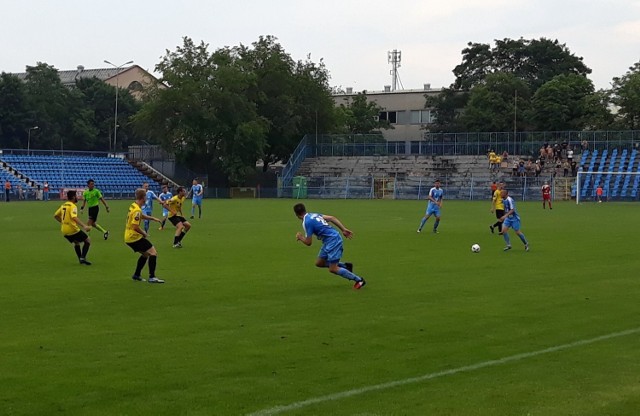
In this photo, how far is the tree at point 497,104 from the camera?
301 feet

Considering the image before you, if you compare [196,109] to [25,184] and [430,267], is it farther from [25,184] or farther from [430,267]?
[430,267]

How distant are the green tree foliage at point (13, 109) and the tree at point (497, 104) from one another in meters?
46.8

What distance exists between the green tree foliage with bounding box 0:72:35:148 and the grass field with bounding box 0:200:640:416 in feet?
251

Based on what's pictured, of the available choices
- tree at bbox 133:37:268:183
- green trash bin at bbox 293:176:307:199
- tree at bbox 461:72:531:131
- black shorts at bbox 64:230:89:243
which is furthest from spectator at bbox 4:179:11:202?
black shorts at bbox 64:230:89:243

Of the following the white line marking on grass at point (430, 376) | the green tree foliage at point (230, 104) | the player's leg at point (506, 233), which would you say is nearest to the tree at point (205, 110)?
the green tree foliage at point (230, 104)

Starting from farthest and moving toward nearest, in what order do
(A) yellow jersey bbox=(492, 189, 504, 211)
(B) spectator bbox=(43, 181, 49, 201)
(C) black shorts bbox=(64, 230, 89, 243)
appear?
(B) spectator bbox=(43, 181, 49, 201) → (A) yellow jersey bbox=(492, 189, 504, 211) → (C) black shorts bbox=(64, 230, 89, 243)

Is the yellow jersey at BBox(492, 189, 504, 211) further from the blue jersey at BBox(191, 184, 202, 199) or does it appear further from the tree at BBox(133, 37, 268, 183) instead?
the tree at BBox(133, 37, 268, 183)

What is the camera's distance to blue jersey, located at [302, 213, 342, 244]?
16.1 m

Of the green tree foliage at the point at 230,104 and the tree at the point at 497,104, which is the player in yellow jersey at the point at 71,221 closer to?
the green tree foliage at the point at 230,104

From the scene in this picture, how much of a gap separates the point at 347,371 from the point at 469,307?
4900 mm

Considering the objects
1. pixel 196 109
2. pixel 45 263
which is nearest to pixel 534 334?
pixel 45 263

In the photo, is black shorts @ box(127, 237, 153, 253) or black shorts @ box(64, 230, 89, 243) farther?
black shorts @ box(64, 230, 89, 243)

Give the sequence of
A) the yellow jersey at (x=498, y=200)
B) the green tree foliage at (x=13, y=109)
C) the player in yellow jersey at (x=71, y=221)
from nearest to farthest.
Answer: the player in yellow jersey at (x=71, y=221) < the yellow jersey at (x=498, y=200) < the green tree foliage at (x=13, y=109)

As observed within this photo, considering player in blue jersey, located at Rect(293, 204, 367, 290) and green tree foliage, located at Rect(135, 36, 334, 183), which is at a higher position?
green tree foliage, located at Rect(135, 36, 334, 183)
